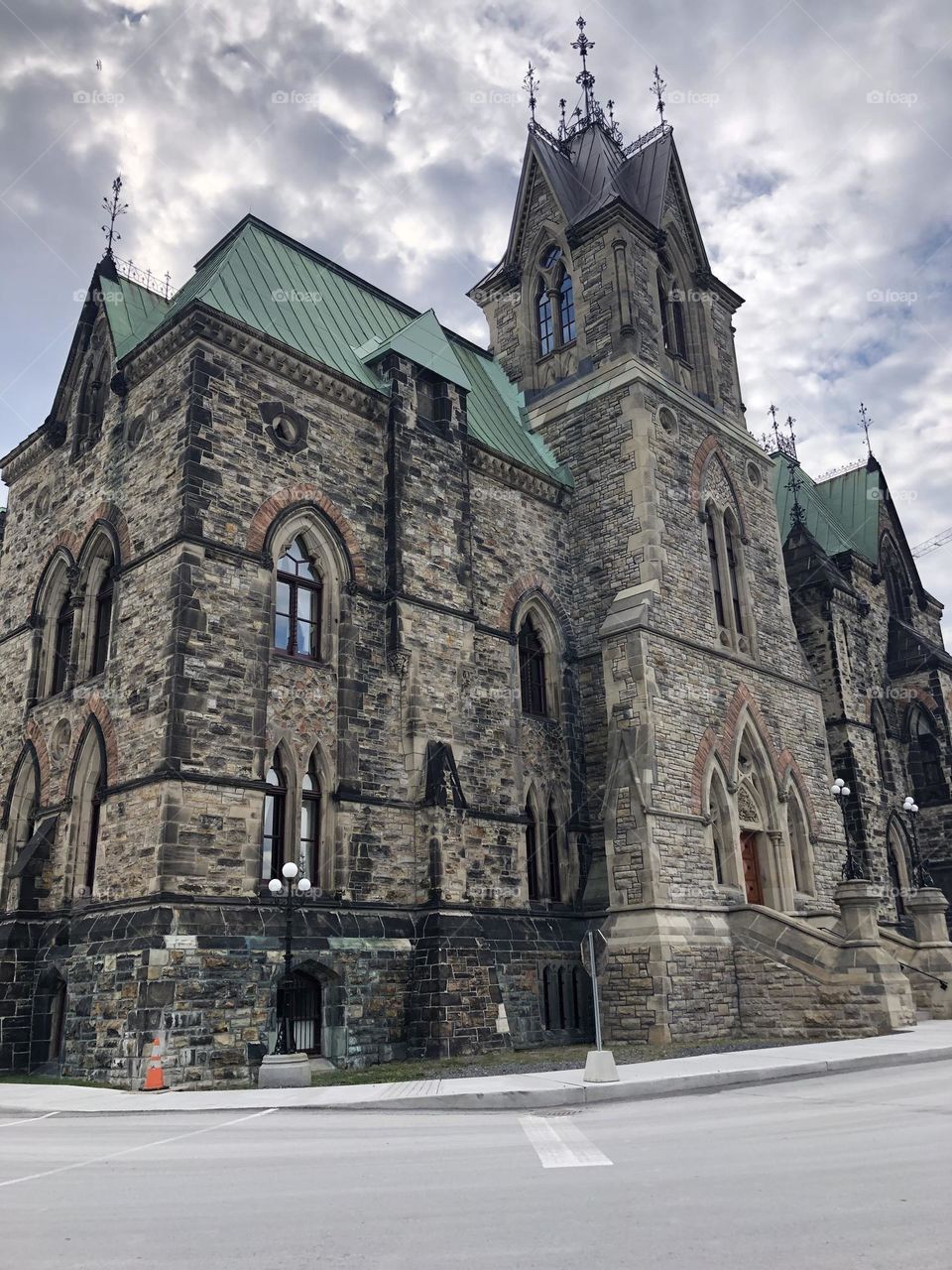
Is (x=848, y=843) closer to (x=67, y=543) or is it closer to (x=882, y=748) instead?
(x=882, y=748)

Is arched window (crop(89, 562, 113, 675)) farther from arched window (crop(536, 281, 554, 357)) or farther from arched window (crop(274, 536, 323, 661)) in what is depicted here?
arched window (crop(536, 281, 554, 357))

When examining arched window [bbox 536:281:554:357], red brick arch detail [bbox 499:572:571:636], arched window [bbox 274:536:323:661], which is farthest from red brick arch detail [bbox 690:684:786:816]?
arched window [bbox 536:281:554:357]

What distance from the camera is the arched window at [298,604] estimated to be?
1867 cm

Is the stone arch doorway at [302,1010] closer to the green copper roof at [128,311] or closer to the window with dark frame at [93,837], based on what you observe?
the window with dark frame at [93,837]

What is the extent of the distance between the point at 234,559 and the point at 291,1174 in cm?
1179

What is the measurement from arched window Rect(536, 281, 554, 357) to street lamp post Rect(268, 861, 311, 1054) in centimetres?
1693

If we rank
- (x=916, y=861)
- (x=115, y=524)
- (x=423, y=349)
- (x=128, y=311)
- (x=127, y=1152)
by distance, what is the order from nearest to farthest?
(x=127, y=1152) < (x=115, y=524) < (x=128, y=311) < (x=423, y=349) < (x=916, y=861)

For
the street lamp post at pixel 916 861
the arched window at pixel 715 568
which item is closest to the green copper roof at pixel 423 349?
the arched window at pixel 715 568

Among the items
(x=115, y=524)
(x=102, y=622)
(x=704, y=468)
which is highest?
(x=704, y=468)

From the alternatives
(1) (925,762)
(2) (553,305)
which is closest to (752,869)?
(1) (925,762)

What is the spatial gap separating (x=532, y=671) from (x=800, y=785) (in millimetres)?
7689

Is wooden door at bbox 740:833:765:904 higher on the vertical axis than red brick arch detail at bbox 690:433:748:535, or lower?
lower

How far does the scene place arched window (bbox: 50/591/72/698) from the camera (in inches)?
814

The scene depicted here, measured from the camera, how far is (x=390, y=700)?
19547mm
